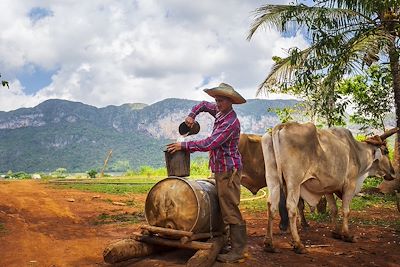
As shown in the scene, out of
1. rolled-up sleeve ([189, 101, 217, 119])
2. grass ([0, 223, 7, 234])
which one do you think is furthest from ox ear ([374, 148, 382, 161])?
grass ([0, 223, 7, 234])

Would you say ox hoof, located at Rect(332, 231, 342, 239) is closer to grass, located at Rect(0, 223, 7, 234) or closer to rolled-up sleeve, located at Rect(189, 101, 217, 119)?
rolled-up sleeve, located at Rect(189, 101, 217, 119)

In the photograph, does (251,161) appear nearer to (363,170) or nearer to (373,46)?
(363,170)

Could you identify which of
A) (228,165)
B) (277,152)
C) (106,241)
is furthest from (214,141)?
(106,241)

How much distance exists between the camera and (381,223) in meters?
8.66

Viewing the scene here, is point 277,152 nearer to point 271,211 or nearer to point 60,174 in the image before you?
point 271,211

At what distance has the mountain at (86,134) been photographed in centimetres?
12538

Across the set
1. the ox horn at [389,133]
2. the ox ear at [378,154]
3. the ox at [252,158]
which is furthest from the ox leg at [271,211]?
the ox horn at [389,133]

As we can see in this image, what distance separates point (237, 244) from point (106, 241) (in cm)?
268

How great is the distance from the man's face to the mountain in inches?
3018

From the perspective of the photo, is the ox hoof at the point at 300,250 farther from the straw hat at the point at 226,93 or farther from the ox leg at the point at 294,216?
the straw hat at the point at 226,93

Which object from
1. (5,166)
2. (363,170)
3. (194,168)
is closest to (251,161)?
(363,170)

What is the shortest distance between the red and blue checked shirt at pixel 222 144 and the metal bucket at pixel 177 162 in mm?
155

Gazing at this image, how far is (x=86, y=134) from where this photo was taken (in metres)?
156

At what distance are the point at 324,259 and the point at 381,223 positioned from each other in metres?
3.78
